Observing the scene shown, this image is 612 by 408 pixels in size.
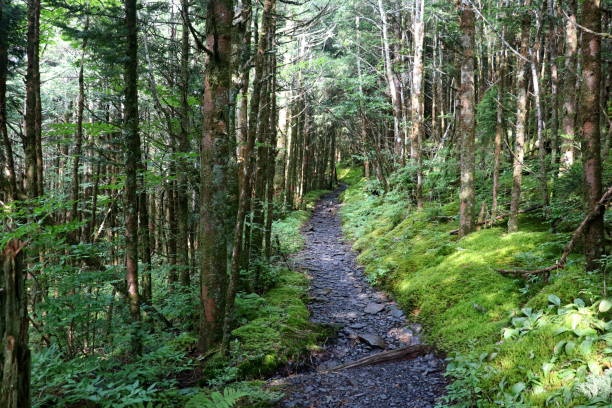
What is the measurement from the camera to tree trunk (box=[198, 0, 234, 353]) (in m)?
4.90

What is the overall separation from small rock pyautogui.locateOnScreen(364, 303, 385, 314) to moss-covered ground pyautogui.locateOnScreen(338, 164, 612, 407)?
17.9 inches

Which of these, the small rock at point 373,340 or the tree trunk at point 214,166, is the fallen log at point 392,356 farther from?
the tree trunk at point 214,166

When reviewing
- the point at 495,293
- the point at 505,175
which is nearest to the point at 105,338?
the point at 495,293

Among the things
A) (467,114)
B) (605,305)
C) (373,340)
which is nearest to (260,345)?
(373,340)

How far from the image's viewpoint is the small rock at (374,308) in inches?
288

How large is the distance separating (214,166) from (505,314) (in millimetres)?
4535

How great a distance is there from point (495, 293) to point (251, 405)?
13.1ft

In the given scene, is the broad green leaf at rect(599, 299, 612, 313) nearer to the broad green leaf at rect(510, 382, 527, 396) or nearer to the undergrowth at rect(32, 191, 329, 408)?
the broad green leaf at rect(510, 382, 527, 396)

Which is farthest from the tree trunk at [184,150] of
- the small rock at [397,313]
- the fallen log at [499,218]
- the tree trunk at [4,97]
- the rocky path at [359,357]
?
the fallen log at [499,218]

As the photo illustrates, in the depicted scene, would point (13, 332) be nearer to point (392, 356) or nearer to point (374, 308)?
point (392, 356)

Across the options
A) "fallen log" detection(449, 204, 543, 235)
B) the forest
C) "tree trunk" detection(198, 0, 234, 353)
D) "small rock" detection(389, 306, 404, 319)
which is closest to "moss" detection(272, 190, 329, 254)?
the forest

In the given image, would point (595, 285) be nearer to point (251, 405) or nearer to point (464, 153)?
point (251, 405)

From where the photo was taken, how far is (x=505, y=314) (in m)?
5.17

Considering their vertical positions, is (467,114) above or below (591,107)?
above
